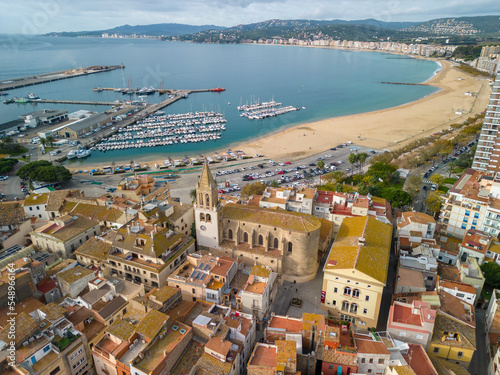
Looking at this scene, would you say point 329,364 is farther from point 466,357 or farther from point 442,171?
point 442,171

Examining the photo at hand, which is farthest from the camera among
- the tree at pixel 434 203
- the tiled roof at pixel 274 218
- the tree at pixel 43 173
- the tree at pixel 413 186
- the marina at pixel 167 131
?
the marina at pixel 167 131

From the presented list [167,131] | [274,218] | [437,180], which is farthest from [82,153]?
[437,180]

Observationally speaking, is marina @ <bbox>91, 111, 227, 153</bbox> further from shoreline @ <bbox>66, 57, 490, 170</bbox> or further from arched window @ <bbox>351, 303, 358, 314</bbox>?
arched window @ <bbox>351, 303, 358, 314</bbox>

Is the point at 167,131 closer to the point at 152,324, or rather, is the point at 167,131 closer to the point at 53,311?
the point at 53,311

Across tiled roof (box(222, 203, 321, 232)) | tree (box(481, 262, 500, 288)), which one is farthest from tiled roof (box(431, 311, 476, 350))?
tiled roof (box(222, 203, 321, 232))

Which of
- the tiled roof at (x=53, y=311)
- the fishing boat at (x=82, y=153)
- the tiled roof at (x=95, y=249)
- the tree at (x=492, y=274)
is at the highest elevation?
the tiled roof at (x=53, y=311)

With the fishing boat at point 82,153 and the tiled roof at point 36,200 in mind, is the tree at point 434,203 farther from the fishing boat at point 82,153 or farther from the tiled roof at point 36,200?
the fishing boat at point 82,153

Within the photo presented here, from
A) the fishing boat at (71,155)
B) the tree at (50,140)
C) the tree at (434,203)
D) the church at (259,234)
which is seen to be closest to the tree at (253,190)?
the church at (259,234)
